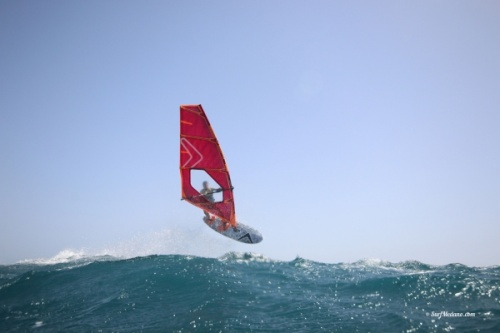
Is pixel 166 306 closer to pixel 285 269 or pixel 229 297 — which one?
pixel 229 297

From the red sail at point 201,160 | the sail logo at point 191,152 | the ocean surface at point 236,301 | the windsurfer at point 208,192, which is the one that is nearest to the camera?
the ocean surface at point 236,301

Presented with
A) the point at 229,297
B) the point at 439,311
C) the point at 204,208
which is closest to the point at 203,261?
the point at 204,208

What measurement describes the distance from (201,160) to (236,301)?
8.87 meters

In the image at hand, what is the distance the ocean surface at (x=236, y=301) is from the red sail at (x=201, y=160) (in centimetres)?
389

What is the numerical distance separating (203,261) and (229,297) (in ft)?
25.3

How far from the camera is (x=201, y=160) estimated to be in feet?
57.7

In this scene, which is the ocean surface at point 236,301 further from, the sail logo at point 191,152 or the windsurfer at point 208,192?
the sail logo at point 191,152

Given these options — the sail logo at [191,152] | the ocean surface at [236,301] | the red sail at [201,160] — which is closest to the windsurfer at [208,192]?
the red sail at [201,160]

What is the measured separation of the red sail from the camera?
16.7 metres

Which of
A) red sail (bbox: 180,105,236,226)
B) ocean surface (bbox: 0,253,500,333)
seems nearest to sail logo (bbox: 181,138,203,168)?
red sail (bbox: 180,105,236,226)

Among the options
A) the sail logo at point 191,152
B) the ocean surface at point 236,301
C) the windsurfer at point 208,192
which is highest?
the sail logo at point 191,152

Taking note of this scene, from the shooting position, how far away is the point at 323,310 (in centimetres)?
1080

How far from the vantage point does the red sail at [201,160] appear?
16688 mm

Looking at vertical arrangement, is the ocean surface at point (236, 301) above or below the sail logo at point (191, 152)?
below
